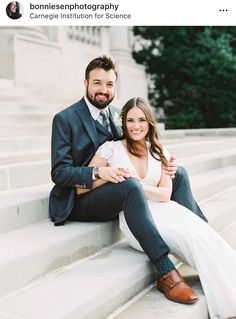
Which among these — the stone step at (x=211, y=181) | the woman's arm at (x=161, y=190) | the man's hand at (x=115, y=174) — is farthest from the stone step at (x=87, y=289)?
the stone step at (x=211, y=181)

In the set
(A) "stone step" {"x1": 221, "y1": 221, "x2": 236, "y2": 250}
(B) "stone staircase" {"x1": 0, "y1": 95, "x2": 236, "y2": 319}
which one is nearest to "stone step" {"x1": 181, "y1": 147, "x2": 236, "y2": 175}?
(A) "stone step" {"x1": 221, "y1": 221, "x2": 236, "y2": 250}

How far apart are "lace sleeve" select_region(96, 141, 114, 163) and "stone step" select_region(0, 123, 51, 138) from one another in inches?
90.5

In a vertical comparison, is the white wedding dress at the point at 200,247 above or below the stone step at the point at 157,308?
above

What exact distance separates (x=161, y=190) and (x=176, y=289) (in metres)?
0.64

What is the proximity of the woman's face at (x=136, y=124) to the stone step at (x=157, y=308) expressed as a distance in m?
0.91

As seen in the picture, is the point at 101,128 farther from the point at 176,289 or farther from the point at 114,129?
the point at 176,289

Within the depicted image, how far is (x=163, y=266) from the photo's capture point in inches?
91.2

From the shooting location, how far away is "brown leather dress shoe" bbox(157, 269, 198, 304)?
2.22m

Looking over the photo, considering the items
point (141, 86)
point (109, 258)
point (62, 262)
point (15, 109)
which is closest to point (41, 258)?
point (62, 262)

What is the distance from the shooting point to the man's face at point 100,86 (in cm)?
276

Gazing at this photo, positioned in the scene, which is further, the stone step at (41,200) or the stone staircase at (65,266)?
the stone step at (41,200)
